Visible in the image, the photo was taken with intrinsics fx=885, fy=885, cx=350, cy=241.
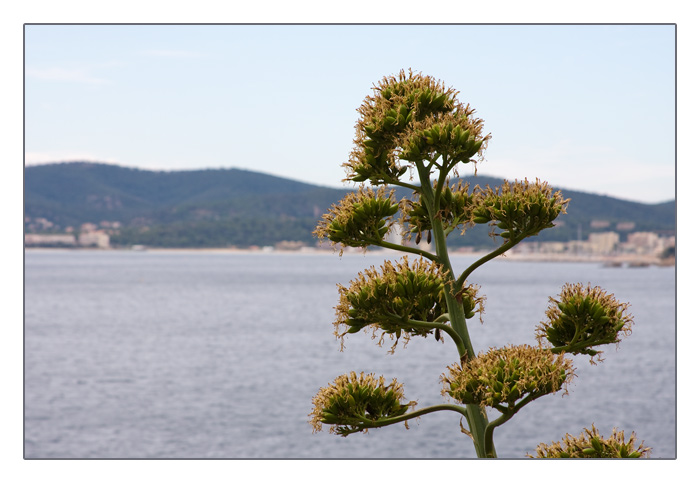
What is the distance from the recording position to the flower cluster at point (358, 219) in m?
6.17

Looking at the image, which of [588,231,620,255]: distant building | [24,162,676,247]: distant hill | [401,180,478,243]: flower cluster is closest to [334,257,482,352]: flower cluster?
[401,180,478,243]: flower cluster

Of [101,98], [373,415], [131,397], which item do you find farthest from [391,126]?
[131,397]

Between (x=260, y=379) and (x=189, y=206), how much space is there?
43.0 metres

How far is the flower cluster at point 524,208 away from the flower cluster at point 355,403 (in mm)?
1464

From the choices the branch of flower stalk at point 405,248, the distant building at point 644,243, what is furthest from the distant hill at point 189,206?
the branch of flower stalk at point 405,248

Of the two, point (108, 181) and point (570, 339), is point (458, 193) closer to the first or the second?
point (570, 339)

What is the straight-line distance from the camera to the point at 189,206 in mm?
103812

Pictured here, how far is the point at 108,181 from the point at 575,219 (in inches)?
2137

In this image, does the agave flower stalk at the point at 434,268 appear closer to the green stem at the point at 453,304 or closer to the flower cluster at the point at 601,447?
the green stem at the point at 453,304

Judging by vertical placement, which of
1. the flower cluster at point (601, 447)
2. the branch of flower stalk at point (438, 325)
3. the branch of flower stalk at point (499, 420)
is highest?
the branch of flower stalk at point (438, 325)

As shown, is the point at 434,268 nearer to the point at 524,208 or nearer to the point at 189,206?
the point at 524,208

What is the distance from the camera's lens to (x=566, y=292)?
21.6 feet

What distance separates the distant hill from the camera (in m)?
70.2

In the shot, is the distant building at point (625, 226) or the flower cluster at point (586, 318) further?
the distant building at point (625, 226)
